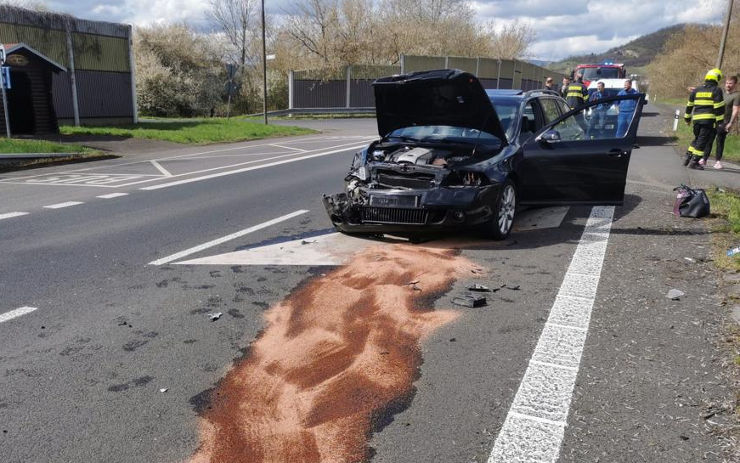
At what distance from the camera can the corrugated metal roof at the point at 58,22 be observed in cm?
2003

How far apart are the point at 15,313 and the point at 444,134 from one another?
495 centimetres

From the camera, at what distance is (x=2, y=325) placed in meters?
4.16

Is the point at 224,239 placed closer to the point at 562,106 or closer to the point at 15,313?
the point at 15,313

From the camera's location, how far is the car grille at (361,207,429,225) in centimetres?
601

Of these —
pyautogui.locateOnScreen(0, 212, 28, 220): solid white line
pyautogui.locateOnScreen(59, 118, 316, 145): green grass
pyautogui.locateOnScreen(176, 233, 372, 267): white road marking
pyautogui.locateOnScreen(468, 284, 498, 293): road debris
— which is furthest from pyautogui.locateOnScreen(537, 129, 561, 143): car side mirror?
pyautogui.locateOnScreen(59, 118, 316, 145): green grass

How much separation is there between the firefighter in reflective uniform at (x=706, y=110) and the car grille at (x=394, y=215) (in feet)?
28.1

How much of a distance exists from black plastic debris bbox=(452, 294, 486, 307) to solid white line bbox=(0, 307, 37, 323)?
130 inches

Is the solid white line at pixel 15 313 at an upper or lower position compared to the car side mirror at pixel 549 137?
lower

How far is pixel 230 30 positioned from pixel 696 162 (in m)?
50.6

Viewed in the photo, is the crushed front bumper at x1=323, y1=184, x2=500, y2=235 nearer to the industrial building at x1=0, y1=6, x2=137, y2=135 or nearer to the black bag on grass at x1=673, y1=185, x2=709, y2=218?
the black bag on grass at x1=673, y1=185, x2=709, y2=218

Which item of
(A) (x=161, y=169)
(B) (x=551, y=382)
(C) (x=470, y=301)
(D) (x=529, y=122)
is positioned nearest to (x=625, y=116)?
(D) (x=529, y=122)

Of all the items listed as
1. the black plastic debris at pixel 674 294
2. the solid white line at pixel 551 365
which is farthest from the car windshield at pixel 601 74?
the solid white line at pixel 551 365

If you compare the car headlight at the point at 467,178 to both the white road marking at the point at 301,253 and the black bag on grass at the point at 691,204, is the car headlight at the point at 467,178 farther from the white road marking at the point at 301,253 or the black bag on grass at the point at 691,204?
the black bag on grass at the point at 691,204

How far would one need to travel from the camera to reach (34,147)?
1508cm
